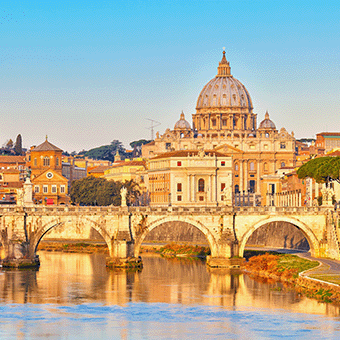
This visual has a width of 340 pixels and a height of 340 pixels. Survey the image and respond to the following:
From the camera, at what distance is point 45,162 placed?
7377 inches

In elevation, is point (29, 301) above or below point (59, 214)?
below

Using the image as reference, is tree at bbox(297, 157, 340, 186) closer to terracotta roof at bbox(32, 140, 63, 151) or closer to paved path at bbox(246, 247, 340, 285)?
paved path at bbox(246, 247, 340, 285)

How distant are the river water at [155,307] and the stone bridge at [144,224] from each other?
2293 mm

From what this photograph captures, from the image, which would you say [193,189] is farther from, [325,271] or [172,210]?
[325,271]

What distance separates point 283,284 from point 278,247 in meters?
24.2

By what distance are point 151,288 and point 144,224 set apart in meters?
12.6

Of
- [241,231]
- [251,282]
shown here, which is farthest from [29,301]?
[241,231]

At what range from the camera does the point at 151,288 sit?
75.1 meters

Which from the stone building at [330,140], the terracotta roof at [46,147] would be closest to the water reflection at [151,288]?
the terracotta roof at [46,147]

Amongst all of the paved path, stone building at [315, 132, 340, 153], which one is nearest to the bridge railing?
the paved path

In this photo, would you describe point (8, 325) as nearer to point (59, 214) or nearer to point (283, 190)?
point (59, 214)

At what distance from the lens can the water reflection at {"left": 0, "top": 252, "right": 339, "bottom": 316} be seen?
68062 millimetres

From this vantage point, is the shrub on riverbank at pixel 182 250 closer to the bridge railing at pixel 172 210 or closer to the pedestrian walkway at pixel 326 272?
the bridge railing at pixel 172 210

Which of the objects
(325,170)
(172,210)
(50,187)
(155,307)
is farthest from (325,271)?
(50,187)
